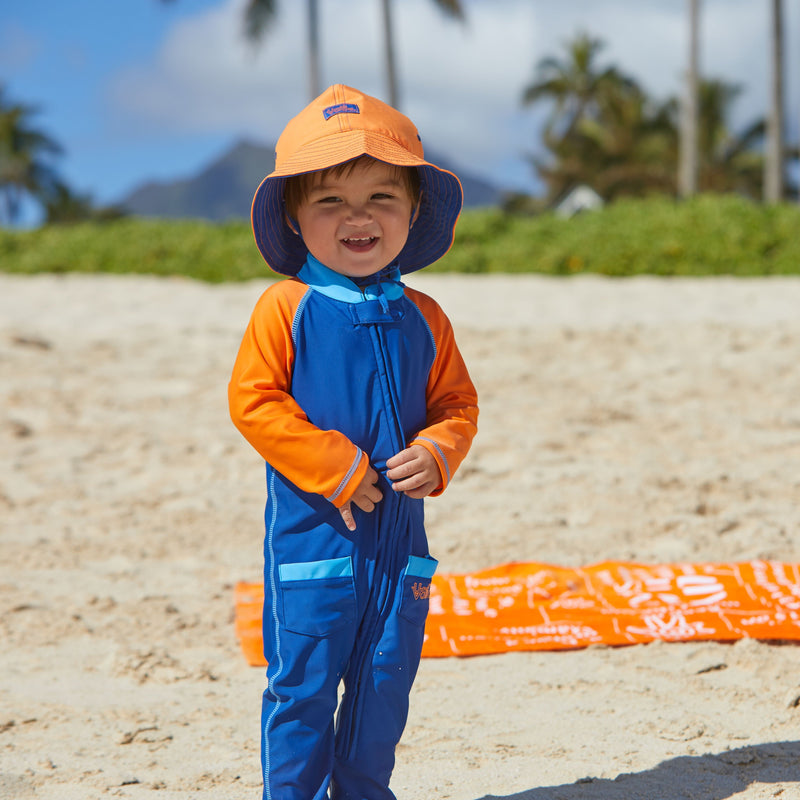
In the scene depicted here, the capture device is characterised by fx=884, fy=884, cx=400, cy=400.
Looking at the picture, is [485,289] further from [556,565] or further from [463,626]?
[463,626]

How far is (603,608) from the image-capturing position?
322 centimetres

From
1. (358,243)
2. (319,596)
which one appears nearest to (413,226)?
(358,243)

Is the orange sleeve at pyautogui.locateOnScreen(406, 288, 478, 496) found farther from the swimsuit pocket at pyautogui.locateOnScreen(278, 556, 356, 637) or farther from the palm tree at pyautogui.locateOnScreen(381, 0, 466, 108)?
the palm tree at pyautogui.locateOnScreen(381, 0, 466, 108)

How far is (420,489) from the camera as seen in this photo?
70.4 inches

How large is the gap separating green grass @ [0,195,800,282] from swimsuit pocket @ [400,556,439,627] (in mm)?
7799

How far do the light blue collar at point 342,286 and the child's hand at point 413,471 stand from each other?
0.32 m

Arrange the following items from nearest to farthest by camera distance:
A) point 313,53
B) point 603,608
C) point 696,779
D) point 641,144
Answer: point 696,779
point 603,608
point 313,53
point 641,144

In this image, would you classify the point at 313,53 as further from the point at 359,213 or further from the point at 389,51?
the point at 359,213

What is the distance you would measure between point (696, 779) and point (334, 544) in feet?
3.90

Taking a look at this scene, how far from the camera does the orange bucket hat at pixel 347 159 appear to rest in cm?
173

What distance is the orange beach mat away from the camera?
309 centimetres

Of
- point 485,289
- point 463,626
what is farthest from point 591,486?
point 485,289

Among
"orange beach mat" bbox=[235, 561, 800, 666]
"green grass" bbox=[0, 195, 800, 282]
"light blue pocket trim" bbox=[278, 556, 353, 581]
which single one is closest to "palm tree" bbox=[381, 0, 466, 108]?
"green grass" bbox=[0, 195, 800, 282]

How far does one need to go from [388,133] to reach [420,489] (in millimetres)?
723
